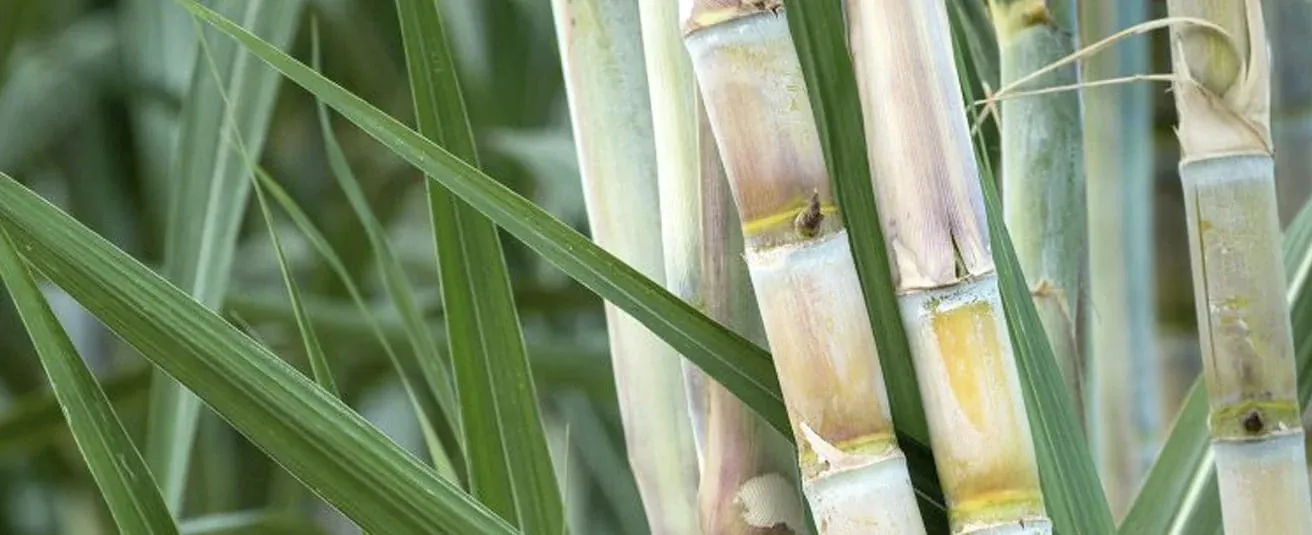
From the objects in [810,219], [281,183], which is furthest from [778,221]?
[281,183]

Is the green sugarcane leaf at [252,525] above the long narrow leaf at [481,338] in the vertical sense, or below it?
below

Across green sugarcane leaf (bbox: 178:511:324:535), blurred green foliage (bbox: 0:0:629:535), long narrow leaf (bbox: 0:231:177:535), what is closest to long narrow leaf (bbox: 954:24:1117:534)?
long narrow leaf (bbox: 0:231:177:535)

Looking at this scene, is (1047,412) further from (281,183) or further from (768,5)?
(281,183)

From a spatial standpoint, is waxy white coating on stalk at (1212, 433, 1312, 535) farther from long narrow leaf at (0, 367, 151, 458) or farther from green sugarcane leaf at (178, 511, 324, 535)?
long narrow leaf at (0, 367, 151, 458)

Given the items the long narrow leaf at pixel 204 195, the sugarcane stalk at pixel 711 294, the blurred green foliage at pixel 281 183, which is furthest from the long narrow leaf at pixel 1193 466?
the blurred green foliage at pixel 281 183

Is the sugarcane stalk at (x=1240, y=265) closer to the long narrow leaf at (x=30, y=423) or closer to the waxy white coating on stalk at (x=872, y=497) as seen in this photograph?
the waxy white coating on stalk at (x=872, y=497)

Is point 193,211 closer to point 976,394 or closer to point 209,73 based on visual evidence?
point 209,73

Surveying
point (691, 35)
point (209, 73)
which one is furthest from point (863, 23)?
point (209, 73)
